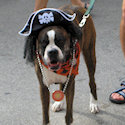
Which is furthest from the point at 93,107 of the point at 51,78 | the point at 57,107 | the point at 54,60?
the point at 54,60

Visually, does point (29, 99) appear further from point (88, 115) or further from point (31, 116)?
point (88, 115)

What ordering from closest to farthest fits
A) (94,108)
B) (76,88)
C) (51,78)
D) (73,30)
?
(73,30)
(51,78)
(94,108)
(76,88)

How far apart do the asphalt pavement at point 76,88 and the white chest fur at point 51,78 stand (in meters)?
0.58

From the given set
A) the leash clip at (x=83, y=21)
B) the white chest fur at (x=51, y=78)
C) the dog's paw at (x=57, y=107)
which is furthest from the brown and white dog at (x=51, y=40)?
the dog's paw at (x=57, y=107)

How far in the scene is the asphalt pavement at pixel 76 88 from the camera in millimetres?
3057

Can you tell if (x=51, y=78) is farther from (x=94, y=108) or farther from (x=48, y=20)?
(x=94, y=108)

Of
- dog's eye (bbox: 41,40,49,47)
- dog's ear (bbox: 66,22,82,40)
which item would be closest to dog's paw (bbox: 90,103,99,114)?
dog's ear (bbox: 66,22,82,40)

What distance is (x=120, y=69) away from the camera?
3.91 m

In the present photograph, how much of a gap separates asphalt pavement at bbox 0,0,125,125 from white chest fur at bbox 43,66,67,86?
584 millimetres

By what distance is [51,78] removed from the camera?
255 centimetres

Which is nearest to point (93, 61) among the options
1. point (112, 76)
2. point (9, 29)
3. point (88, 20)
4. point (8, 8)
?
point (88, 20)

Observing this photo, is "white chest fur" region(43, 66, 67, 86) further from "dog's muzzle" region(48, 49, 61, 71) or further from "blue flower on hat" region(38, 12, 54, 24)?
"blue flower on hat" region(38, 12, 54, 24)

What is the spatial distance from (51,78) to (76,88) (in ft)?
3.39

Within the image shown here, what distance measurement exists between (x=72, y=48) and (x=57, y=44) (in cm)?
24
